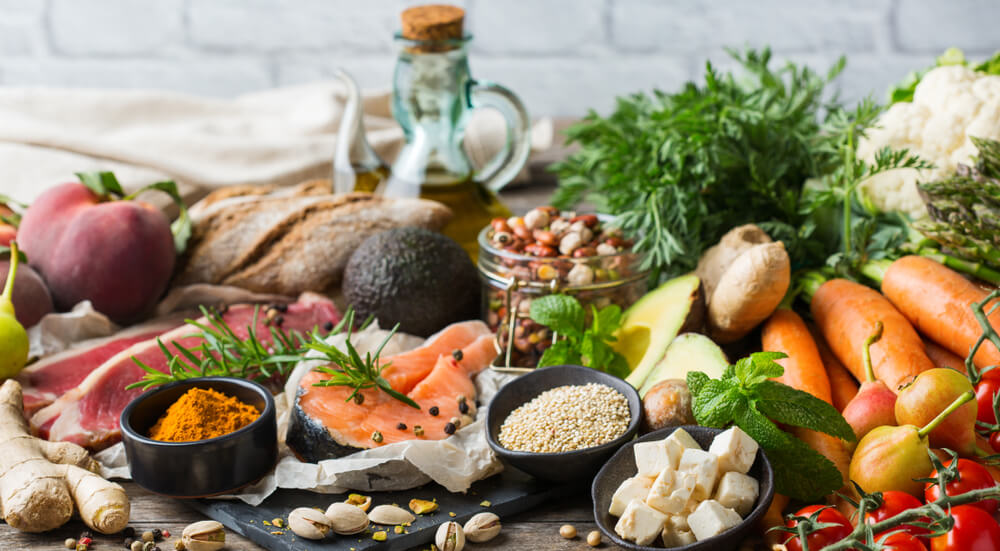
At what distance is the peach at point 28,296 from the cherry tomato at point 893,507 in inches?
55.2

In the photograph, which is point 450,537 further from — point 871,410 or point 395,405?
point 871,410

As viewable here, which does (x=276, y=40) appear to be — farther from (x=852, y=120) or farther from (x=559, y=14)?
(x=852, y=120)

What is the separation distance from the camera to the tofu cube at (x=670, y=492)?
1026mm

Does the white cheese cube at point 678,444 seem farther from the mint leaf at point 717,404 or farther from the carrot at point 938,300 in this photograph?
the carrot at point 938,300

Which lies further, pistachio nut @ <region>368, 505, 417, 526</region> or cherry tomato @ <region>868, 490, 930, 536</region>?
pistachio nut @ <region>368, 505, 417, 526</region>

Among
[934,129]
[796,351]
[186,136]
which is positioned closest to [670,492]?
[796,351]

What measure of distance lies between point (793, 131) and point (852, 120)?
113 mm

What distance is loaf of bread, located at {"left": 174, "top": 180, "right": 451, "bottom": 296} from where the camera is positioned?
180 cm

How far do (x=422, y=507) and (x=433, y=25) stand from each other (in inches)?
40.9

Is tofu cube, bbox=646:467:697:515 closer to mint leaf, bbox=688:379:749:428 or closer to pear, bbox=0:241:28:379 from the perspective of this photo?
mint leaf, bbox=688:379:749:428

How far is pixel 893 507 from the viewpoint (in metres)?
1.01

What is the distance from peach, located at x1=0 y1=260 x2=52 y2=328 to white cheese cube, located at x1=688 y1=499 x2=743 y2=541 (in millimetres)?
1226

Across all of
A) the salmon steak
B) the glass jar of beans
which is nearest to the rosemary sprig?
the salmon steak

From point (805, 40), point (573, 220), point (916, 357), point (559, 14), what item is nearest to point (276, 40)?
point (559, 14)
